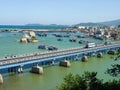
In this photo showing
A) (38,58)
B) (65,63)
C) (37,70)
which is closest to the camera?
(37,70)

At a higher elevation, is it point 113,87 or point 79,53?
point 113,87

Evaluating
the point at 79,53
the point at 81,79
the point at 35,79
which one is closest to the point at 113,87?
the point at 81,79

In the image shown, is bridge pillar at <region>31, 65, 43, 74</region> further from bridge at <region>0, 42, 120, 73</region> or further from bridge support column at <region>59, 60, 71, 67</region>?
bridge support column at <region>59, 60, 71, 67</region>

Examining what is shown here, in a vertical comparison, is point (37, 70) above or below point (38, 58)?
below

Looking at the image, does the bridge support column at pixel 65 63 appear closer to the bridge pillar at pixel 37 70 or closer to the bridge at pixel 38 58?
the bridge at pixel 38 58

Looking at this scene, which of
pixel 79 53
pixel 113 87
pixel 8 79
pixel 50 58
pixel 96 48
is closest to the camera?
pixel 113 87

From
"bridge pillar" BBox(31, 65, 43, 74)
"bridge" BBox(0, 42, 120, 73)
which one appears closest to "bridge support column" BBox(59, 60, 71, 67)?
"bridge" BBox(0, 42, 120, 73)

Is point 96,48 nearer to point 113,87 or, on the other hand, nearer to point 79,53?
point 79,53

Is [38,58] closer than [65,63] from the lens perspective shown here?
Yes

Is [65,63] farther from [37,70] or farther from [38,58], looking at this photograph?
[37,70]

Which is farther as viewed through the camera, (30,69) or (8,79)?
(30,69)

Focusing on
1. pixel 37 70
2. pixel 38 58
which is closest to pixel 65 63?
pixel 38 58
